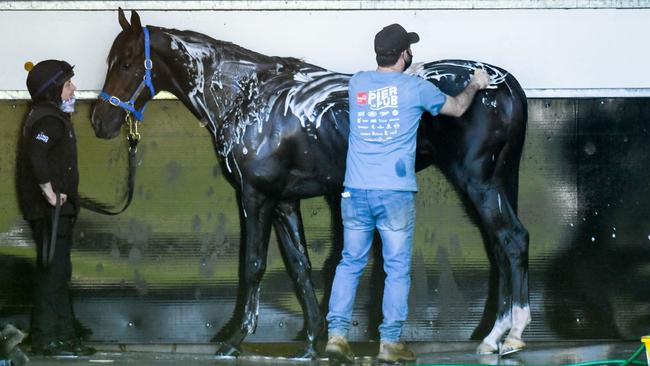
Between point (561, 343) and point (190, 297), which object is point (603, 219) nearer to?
point (561, 343)

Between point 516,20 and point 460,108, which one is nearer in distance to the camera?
point 460,108

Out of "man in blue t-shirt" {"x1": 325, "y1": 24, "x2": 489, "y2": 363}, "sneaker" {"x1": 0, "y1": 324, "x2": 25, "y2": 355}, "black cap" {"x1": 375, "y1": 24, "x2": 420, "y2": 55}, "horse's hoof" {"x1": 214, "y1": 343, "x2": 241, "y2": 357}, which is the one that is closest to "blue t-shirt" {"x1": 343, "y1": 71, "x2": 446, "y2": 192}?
"man in blue t-shirt" {"x1": 325, "y1": 24, "x2": 489, "y2": 363}

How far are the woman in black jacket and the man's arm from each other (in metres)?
2.31

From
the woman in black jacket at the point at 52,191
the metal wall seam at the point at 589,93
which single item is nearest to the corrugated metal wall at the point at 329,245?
the metal wall seam at the point at 589,93

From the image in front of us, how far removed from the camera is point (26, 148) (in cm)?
692

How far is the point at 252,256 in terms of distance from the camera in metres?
6.91

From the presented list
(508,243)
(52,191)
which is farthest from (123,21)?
(508,243)

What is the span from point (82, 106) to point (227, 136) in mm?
951

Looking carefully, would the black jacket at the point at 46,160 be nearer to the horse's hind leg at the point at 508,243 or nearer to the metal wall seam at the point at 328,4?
the metal wall seam at the point at 328,4

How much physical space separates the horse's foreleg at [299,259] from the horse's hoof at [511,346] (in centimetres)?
111

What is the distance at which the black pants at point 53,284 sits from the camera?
22.7 feet

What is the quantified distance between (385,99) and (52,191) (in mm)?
2135

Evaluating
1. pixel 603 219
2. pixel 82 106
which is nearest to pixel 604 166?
pixel 603 219

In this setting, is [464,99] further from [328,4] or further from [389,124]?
[328,4]
